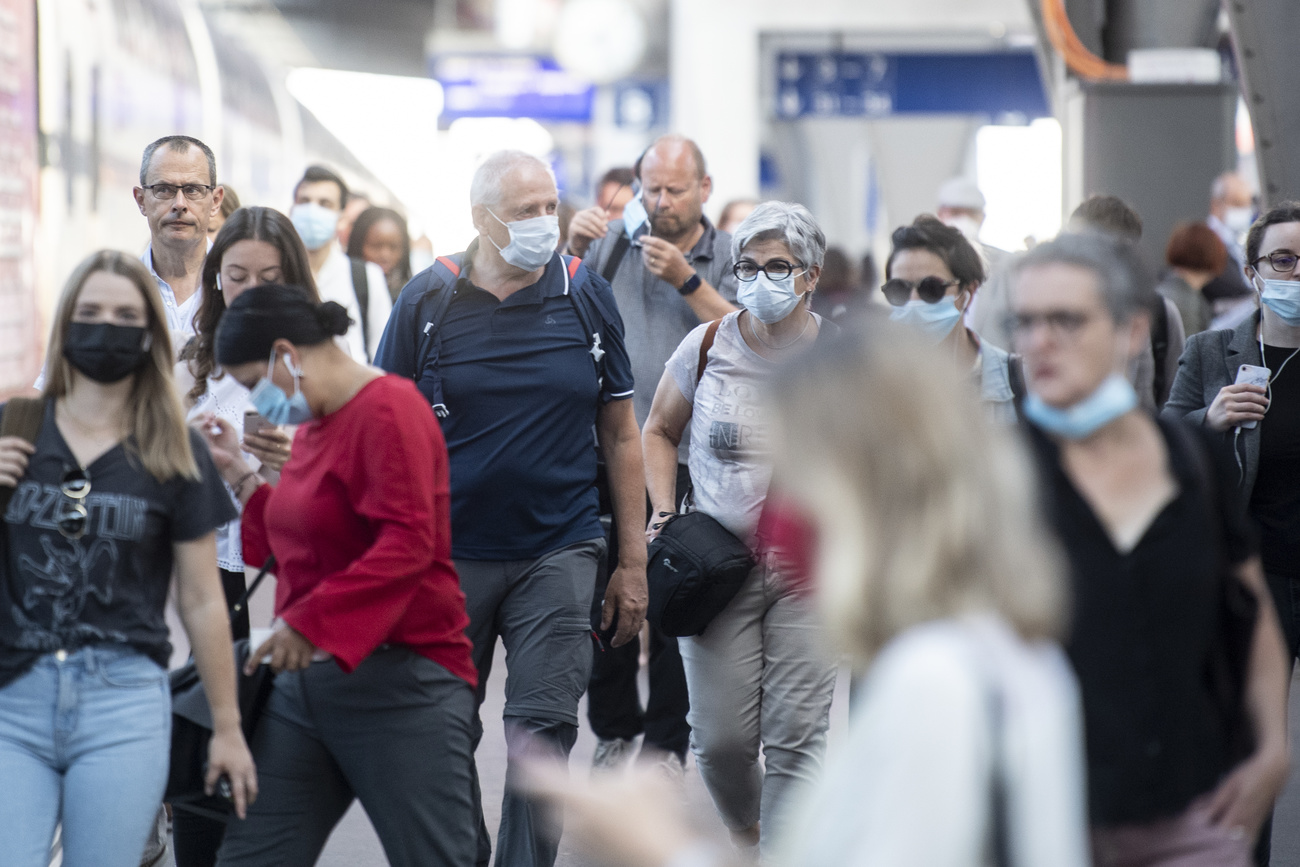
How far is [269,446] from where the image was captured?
13.1 feet

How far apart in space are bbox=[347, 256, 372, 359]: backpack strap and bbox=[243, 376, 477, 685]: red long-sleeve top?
12.2 ft

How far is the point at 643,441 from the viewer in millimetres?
5125

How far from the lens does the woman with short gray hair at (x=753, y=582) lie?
4.62 m

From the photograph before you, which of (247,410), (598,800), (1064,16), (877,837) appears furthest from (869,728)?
(1064,16)

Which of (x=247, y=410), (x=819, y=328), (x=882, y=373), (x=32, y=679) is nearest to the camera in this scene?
(x=882, y=373)

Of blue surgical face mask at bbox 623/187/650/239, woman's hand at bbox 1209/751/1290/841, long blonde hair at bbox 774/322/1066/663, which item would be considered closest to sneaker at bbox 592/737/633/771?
blue surgical face mask at bbox 623/187/650/239

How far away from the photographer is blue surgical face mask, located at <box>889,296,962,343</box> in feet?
15.5

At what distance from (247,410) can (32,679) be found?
1.35 metres

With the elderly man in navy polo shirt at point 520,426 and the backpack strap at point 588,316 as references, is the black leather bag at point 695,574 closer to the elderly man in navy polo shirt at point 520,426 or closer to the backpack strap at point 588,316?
the elderly man in navy polo shirt at point 520,426

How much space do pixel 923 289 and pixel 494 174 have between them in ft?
4.07

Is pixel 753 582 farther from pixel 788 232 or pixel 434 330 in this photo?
pixel 434 330

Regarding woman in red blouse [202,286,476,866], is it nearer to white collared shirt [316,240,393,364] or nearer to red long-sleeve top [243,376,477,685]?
red long-sleeve top [243,376,477,685]

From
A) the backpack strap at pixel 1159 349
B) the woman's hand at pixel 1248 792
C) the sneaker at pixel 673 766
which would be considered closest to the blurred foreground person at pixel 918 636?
the woman's hand at pixel 1248 792

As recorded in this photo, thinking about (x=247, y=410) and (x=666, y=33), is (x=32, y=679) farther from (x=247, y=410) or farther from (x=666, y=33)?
(x=666, y=33)
